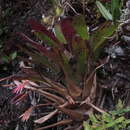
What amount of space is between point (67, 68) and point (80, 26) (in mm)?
245

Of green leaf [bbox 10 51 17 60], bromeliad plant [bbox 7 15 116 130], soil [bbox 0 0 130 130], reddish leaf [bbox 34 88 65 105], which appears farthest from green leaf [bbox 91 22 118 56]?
green leaf [bbox 10 51 17 60]

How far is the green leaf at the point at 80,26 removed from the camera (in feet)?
4.00

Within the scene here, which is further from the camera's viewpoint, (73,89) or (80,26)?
(73,89)

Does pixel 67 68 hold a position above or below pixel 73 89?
above

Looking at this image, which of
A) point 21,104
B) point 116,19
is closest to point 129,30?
point 116,19

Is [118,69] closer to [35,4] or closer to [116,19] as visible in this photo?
[116,19]

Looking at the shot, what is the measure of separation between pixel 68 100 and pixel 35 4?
98 centimetres

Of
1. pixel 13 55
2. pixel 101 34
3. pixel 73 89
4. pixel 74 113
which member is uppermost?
pixel 101 34

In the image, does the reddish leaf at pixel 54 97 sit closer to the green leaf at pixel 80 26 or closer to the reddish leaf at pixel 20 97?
the reddish leaf at pixel 20 97

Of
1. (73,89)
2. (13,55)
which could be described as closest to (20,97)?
(73,89)

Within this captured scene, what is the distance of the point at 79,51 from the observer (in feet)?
4.42

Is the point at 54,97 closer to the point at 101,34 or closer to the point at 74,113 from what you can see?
the point at 74,113

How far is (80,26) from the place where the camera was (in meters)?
1.24

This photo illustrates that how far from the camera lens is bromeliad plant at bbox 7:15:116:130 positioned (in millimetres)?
1305
